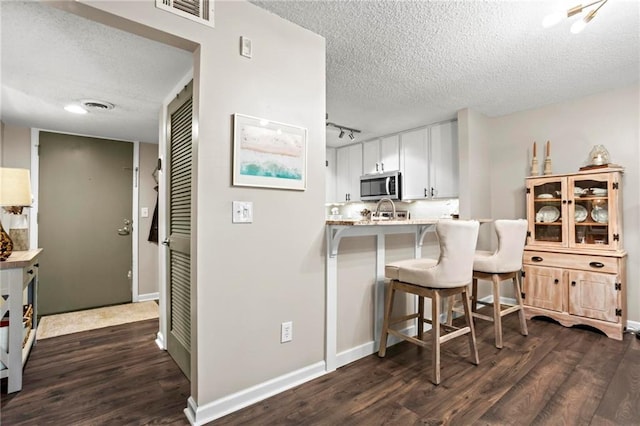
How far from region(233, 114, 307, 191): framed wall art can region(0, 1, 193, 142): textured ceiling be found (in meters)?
0.83

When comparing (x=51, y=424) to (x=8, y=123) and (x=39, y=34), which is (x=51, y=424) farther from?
(x=8, y=123)

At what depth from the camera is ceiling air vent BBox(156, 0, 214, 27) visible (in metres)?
1.56

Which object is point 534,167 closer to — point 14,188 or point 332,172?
point 332,172

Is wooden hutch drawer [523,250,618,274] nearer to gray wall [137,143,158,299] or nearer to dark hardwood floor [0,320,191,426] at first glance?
dark hardwood floor [0,320,191,426]

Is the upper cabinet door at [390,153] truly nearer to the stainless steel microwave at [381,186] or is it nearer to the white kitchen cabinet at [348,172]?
the stainless steel microwave at [381,186]

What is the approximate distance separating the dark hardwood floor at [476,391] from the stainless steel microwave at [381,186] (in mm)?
2386

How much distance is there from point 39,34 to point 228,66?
4.00 ft

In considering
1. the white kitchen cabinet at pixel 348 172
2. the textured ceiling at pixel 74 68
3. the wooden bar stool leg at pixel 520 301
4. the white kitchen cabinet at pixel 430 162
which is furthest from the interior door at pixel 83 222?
the wooden bar stool leg at pixel 520 301

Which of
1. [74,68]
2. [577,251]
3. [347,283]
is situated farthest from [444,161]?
[74,68]

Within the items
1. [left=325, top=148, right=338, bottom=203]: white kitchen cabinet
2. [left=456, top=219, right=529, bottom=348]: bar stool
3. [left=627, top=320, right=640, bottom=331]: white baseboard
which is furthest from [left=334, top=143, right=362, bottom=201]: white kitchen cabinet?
[left=627, top=320, right=640, bottom=331]: white baseboard


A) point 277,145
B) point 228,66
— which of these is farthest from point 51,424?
point 228,66

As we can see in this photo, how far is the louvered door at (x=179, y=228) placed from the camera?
222cm

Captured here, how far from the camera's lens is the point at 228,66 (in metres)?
1.79

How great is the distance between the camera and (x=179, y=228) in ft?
7.88
